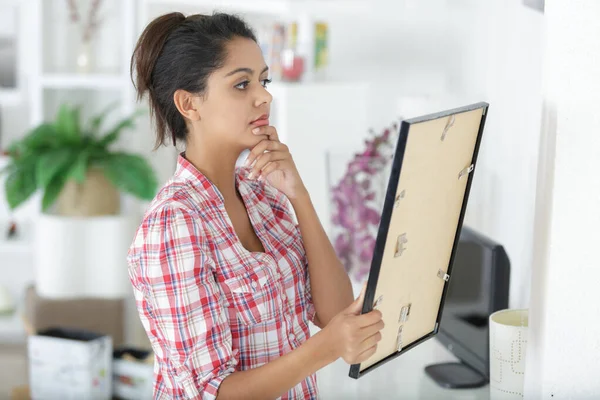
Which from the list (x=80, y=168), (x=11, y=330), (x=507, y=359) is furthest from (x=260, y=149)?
(x=11, y=330)

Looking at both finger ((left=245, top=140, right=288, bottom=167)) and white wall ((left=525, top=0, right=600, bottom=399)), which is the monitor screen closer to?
white wall ((left=525, top=0, right=600, bottom=399))

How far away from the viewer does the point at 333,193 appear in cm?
249

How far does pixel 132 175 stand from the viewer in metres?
3.32

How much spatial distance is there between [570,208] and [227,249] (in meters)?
0.52

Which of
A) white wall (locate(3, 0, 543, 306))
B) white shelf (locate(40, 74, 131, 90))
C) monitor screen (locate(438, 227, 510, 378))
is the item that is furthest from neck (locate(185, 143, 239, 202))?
white shelf (locate(40, 74, 131, 90))

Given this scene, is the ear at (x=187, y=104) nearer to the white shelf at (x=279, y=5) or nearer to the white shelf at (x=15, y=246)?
the white shelf at (x=279, y=5)

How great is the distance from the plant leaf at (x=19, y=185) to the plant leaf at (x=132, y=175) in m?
0.30

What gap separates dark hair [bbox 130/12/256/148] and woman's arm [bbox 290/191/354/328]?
0.82 ft

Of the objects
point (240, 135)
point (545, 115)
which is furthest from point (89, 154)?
point (545, 115)

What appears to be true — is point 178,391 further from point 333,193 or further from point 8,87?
point 8,87

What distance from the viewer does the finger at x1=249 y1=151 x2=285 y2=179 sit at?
1.31m

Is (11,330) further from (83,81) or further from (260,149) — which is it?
(260,149)

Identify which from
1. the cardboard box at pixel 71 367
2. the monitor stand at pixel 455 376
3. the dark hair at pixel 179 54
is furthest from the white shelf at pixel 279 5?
the dark hair at pixel 179 54

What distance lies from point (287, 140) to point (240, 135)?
1.73 metres
